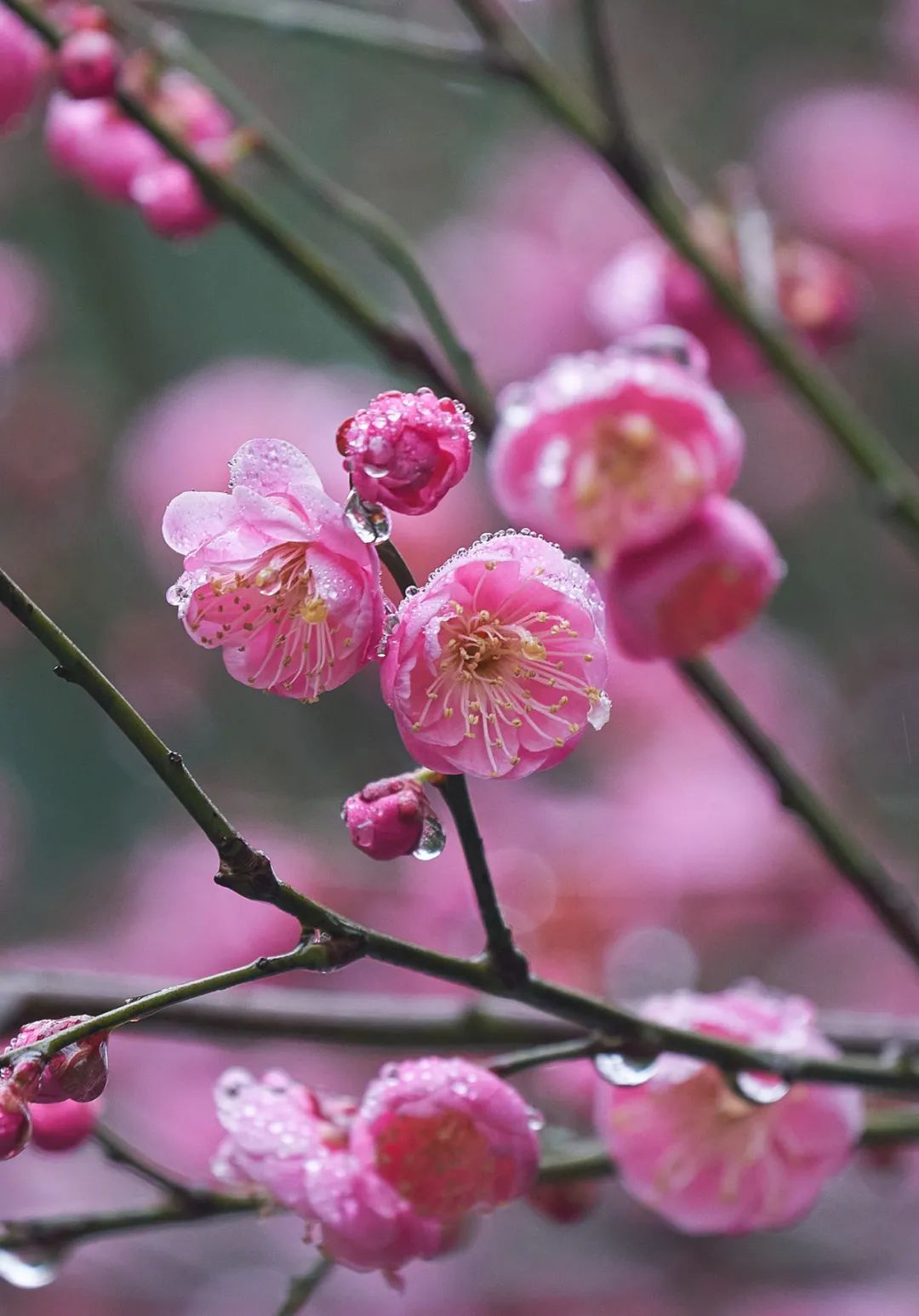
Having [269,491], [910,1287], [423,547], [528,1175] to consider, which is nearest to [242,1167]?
[528,1175]

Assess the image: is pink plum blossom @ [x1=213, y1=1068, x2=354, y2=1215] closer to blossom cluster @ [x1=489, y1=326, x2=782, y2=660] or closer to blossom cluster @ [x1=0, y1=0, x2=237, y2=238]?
blossom cluster @ [x1=489, y1=326, x2=782, y2=660]

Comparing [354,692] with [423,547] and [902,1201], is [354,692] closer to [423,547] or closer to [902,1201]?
[423,547]

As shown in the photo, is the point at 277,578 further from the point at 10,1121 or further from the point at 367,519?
the point at 10,1121

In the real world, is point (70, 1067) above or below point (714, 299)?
below

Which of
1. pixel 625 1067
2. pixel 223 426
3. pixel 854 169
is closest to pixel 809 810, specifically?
pixel 625 1067

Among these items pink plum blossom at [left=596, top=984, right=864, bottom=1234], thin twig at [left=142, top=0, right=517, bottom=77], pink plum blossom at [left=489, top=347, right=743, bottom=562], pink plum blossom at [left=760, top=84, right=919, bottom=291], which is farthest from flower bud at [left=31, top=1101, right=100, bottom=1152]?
pink plum blossom at [left=760, top=84, right=919, bottom=291]
